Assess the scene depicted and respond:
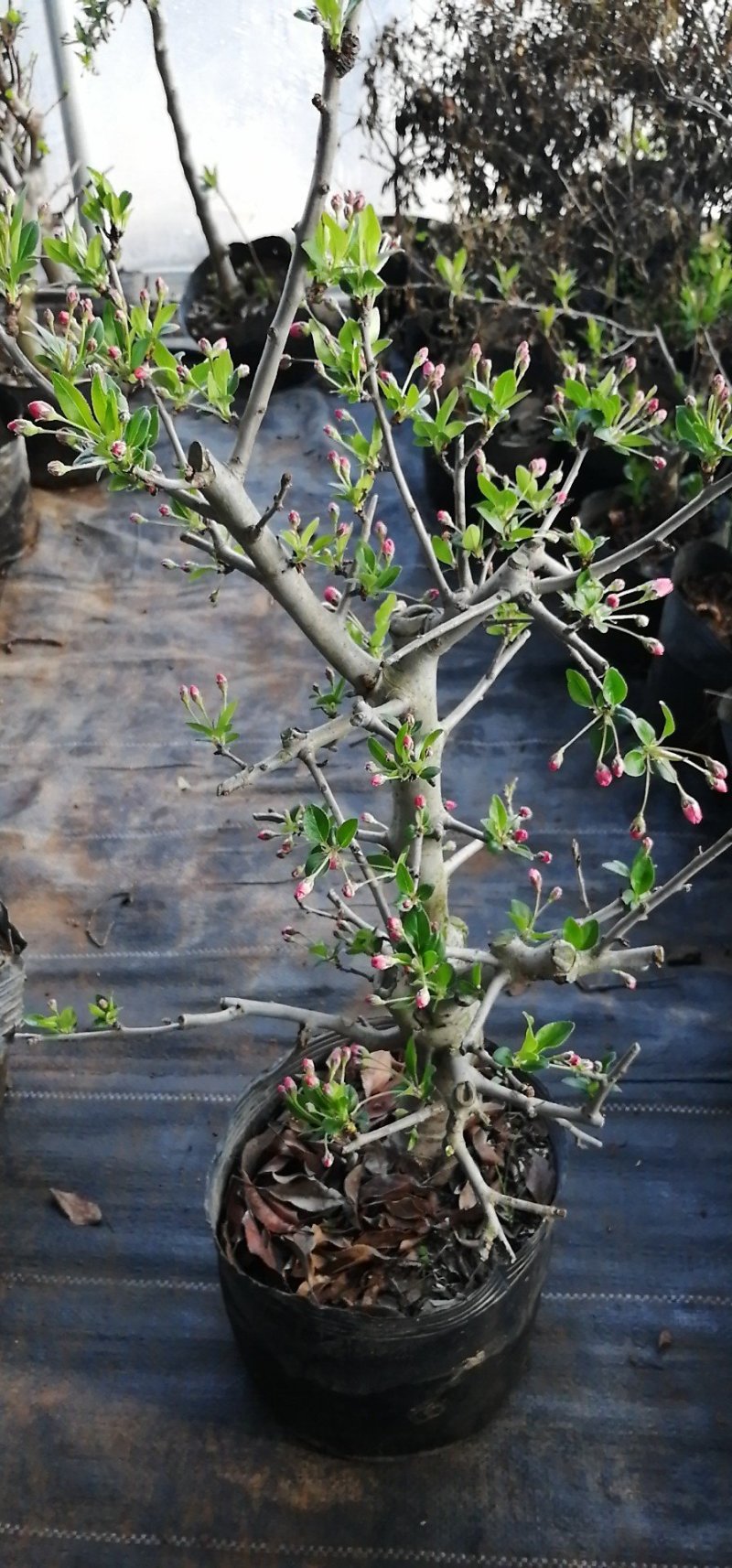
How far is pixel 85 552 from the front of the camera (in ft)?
10.0

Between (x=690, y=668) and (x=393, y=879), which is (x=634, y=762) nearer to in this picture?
(x=393, y=879)

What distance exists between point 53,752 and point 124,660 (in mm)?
343

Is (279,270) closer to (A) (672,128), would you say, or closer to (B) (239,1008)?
(A) (672,128)

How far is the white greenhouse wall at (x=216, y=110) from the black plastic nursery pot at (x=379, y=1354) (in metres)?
3.13

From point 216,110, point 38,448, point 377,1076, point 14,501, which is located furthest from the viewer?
point 216,110

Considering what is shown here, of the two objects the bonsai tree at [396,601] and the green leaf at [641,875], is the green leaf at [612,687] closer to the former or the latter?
the bonsai tree at [396,601]

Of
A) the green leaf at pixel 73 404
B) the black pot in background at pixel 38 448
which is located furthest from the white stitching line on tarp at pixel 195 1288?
the black pot in background at pixel 38 448

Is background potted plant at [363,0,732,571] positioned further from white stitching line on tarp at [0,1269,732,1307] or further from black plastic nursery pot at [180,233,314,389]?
white stitching line on tarp at [0,1269,732,1307]

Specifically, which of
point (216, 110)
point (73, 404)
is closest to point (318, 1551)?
point (73, 404)

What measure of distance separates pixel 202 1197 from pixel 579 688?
3.53 feet

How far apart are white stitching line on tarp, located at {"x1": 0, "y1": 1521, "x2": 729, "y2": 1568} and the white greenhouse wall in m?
3.35

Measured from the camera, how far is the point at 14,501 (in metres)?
2.96

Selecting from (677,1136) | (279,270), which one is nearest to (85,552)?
(279,270)

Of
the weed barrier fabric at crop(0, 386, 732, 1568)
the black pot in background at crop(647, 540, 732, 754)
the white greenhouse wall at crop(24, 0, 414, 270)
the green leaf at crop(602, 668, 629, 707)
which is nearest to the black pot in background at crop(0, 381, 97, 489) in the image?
the weed barrier fabric at crop(0, 386, 732, 1568)
